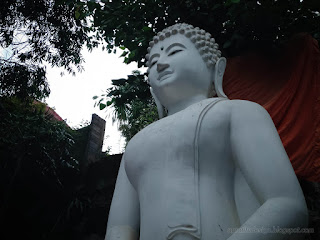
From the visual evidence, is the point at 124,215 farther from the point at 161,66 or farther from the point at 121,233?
the point at 161,66

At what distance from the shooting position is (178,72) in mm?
2367

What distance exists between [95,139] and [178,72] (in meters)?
5.34

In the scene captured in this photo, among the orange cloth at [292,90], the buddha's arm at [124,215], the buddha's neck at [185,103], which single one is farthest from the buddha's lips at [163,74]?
the orange cloth at [292,90]

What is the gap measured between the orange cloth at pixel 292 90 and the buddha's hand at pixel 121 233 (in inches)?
57.8

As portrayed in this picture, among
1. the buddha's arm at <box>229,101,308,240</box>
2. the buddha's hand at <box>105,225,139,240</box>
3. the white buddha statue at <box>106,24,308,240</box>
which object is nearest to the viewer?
the buddha's arm at <box>229,101,308,240</box>

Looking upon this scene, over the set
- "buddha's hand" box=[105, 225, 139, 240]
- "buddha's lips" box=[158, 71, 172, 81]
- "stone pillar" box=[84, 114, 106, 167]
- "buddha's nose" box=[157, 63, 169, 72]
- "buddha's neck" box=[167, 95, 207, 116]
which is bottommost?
"buddha's hand" box=[105, 225, 139, 240]

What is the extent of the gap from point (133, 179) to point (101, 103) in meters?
3.05

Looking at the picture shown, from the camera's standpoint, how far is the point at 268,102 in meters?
3.20

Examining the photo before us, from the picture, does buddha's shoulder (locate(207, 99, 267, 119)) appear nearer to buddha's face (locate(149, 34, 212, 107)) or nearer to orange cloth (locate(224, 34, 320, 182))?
buddha's face (locate(149, 34, 212, 107))

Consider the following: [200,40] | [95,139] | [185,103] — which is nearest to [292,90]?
[200,40]

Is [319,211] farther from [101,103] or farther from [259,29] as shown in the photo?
[101,103]

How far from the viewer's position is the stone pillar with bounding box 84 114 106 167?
23.5 feet

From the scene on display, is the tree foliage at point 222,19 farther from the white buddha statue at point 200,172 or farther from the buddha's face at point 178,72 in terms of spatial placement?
the white buddha statue at point 200,172

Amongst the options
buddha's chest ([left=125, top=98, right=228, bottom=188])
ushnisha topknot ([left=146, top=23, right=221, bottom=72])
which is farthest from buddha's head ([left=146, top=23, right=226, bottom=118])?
buddha's chest ([left=125, top=98, right=228, bottom=188])
